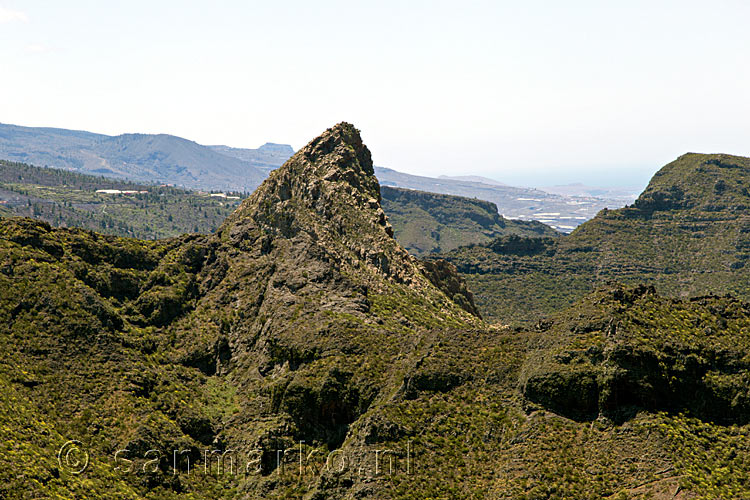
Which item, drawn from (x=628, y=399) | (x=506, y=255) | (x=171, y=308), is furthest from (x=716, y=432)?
(x=506, y=255)

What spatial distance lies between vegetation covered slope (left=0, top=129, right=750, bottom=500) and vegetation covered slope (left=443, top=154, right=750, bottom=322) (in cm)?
7892

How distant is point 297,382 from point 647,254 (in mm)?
133598

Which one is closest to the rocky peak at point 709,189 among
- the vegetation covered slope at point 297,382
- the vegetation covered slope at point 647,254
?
the vegetation covered slope at point 647,254

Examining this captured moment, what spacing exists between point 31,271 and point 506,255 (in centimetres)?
14210

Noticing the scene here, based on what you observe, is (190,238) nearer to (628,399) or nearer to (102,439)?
(102,439)

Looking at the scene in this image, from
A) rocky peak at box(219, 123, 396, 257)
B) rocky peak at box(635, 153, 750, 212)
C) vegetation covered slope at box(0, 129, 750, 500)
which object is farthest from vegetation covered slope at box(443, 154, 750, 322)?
vegetation covered slope at box(0, 129, 750, 500)

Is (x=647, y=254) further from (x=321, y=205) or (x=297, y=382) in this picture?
(x=297, y=382)

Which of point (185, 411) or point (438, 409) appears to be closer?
point (438, 409)

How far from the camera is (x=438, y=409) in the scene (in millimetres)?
58531

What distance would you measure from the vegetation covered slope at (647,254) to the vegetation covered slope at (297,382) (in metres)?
78.9

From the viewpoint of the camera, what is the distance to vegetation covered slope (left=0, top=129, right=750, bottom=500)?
168 feet

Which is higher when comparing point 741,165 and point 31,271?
point 741,165

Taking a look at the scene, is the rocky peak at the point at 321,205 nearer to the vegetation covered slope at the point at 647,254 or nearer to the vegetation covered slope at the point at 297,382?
the vegetation covered slope at the point at 297,382

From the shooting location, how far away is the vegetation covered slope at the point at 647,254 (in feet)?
520
